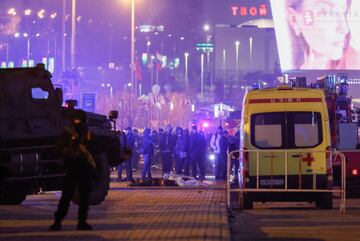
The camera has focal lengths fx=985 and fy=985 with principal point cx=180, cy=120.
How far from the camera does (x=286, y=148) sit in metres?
20.4

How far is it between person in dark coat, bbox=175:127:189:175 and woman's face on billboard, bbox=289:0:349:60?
1871cm

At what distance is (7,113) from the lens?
1767cm

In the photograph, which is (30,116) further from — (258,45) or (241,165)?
(258,45)

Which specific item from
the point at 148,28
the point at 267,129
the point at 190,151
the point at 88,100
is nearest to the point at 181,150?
the point at 190,151

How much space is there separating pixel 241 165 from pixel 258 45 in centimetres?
7666

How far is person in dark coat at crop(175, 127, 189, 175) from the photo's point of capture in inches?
1351

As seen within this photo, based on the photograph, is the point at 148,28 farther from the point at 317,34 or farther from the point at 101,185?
the point at 101,185

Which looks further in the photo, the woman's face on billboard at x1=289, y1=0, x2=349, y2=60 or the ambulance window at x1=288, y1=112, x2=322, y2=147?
the woman's face on billboard at x1=289, y1=0, x2=349, y2=60

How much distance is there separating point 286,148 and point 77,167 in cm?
809

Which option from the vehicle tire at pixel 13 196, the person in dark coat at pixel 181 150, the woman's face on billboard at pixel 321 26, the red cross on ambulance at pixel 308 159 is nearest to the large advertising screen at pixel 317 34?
the woman's face on billboard at pixel 321 26

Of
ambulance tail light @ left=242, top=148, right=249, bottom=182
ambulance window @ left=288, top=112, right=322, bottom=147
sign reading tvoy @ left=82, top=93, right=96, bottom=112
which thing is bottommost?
ambulance tail light @ left=242, top=148, right=249, bottom=182

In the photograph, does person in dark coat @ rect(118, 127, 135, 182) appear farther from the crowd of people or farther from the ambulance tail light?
the ambulance tail light

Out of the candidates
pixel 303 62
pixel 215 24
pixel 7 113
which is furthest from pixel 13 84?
pixel 215 24

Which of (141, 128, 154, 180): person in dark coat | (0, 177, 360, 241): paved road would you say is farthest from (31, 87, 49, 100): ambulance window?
(141, 128, 154, 180): person in dark coat
